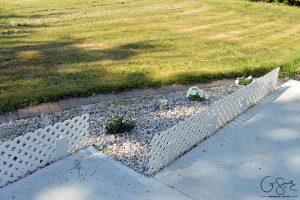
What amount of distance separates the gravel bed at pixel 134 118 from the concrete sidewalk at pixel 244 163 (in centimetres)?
68

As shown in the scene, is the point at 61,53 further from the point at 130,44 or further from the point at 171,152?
the point at 171,152

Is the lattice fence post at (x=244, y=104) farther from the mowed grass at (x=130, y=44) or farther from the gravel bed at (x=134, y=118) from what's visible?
the mowed grass at (x=130, y=44)

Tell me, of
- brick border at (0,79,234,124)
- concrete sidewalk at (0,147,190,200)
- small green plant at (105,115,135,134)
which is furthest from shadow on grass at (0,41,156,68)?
concrete sidewalk at (0,147,190,200)

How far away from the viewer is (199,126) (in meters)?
6.63

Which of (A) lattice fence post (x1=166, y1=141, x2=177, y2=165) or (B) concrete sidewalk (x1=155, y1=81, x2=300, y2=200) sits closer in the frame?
(B) concrete sidewalk (x1=155, y1=81, x2=300, y2=200)

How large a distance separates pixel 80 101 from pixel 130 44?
14.3ft

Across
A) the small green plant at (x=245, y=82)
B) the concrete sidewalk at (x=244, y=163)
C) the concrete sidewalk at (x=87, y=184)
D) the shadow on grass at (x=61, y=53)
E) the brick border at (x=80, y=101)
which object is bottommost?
the concrete sidewalk at (x=244, y=163)

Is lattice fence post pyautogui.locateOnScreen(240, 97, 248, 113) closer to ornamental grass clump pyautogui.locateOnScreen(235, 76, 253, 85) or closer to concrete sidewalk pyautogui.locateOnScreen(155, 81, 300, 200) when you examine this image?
concrete sidewalk pyautogui.locateOnScreen(155, 81, 300, 200)

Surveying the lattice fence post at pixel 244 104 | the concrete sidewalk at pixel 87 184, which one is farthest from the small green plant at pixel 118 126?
the lattice fence post at pixel 244 104

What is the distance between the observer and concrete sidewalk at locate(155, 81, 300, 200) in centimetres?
556

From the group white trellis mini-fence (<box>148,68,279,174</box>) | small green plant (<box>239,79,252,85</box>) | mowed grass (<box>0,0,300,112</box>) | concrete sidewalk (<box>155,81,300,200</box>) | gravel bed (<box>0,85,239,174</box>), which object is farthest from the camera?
small green plant (<box>239,79,252,85</box>)

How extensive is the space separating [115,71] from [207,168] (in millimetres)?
4338

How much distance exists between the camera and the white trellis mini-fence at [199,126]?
5.83 meters

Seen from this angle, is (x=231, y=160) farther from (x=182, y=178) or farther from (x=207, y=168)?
(x=182, y=178)
